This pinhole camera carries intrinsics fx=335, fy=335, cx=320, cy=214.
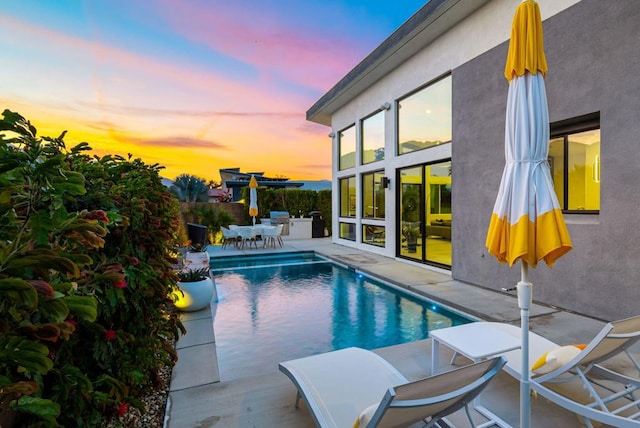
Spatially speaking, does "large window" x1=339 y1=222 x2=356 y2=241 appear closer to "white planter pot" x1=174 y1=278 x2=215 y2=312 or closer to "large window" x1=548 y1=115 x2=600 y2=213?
"large window" x1=548 y1=115 x2=600 y2=213

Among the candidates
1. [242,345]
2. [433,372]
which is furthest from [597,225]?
[242,345]

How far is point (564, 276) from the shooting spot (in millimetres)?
5539

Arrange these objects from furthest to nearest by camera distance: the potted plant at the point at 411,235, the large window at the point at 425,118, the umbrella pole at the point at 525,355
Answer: the potted plant at the point at 411,235, the large window at the point at 425,118, the umbrella pole at the point at 525,355

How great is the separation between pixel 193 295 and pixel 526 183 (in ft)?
16.6

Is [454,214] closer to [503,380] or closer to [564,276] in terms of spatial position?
[564,276]

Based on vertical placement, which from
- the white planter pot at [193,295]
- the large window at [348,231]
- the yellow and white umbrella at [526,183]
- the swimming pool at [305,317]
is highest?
the yellow and white umbrella at [526,183]

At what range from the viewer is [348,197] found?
47.7 ft

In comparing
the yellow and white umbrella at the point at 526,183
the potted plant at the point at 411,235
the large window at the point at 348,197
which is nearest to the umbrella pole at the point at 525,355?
the yellow and white umbrella at the point at 526,183

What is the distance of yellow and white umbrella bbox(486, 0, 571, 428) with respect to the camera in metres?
2.33

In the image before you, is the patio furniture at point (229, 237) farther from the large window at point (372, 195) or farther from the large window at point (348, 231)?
the large window at point (372, 195)

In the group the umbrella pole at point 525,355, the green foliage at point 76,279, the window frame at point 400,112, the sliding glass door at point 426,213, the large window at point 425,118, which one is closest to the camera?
the green foliage at point 76,279

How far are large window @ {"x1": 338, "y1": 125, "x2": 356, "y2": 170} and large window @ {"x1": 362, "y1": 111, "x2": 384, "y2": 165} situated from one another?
0.86 metres

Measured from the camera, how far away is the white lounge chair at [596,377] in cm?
247

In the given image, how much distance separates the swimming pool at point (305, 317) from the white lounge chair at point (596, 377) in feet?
6.99
